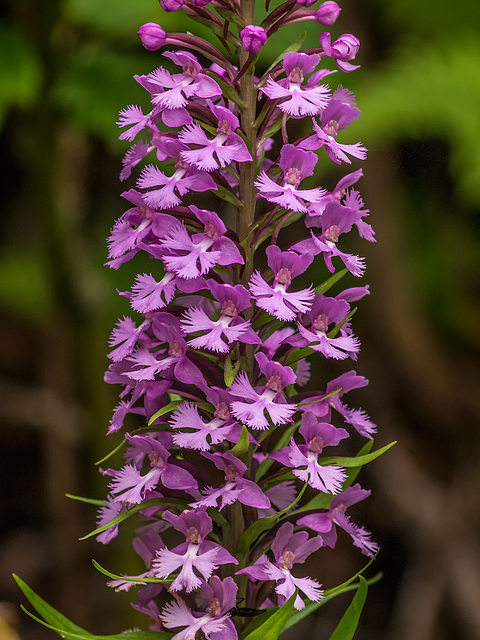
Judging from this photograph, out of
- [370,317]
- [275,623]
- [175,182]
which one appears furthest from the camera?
[370,317]

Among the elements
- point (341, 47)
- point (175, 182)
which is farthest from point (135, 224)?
point (341, 47)

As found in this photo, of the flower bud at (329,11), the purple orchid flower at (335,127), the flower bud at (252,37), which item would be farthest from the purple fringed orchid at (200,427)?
the flower bud at (329,11)

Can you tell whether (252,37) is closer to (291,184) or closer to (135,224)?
(291,184)

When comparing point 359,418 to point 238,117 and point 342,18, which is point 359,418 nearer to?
point 238,117

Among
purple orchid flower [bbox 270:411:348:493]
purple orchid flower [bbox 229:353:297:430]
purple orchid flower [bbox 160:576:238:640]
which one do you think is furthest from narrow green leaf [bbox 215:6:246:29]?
purple orchid flower [bbox 160:576:238:640]

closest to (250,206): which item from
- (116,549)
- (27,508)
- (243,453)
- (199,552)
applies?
(243,453)

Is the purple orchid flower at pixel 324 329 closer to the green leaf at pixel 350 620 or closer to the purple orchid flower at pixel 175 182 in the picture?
the purple orchid flower at pixel 175 182
